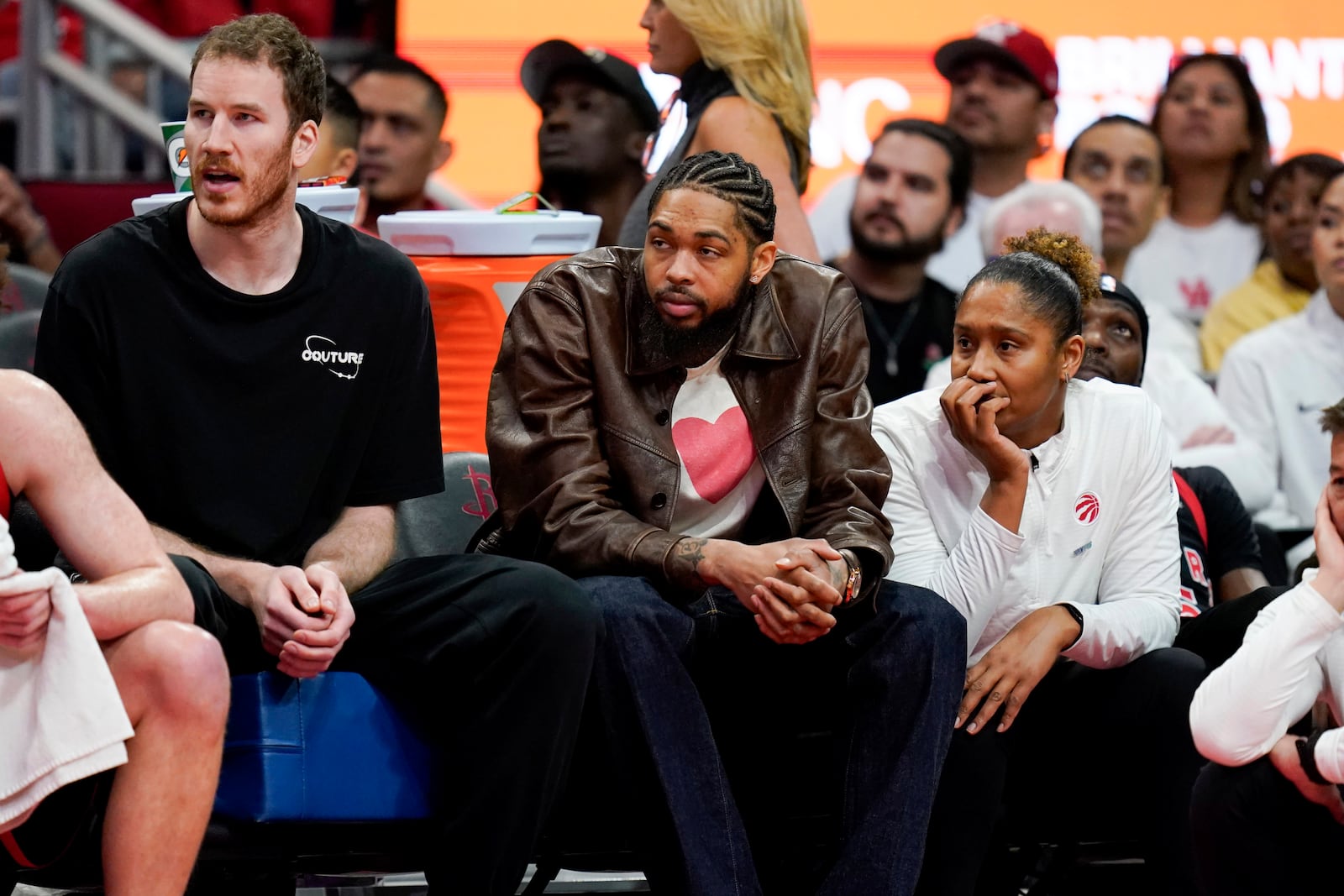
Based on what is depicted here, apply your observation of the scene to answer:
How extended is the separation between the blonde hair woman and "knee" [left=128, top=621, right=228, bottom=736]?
1.69m

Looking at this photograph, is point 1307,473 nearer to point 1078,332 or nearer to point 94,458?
point 1078,332

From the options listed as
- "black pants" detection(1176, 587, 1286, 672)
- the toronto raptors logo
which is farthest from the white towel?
"black pants" detection(1176, 587, 1286, 672)

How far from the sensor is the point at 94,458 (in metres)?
2.78

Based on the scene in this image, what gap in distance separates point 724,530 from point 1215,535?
132 cm

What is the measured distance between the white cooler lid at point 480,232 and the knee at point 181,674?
141cm

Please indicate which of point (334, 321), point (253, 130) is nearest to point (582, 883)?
point (334, 321)

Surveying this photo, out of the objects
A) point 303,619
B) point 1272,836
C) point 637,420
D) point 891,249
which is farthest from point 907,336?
point 303,619

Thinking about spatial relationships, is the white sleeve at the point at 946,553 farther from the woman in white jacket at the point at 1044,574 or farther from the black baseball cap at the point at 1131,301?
the black baseball cap at the point at 1131,301

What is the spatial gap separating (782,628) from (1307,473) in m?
2.54

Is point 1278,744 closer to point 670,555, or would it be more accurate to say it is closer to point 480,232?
point 670,555

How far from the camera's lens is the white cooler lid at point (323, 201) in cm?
364

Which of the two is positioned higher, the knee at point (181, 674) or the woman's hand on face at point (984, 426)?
the woman's hand on face at point (984, 426)

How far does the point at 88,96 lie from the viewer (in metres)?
5.62

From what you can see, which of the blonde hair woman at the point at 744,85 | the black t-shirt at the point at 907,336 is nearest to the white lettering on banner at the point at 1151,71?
the black t-shirt at the point at 907,336
